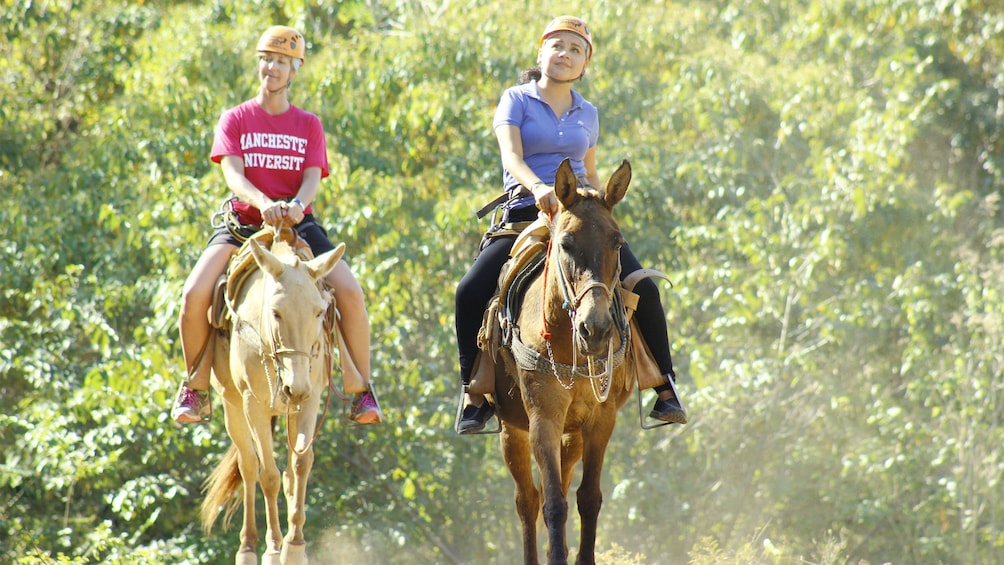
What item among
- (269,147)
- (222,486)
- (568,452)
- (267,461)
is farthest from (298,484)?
(269,147)

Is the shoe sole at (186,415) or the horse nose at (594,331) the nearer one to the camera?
the horse nose at (594,331)

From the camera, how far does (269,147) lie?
25.2 ft

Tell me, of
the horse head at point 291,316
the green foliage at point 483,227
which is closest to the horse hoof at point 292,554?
the horse head at point 291,316

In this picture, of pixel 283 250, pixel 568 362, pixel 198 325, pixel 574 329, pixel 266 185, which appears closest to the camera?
pixel 574 329

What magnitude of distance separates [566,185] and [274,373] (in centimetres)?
221

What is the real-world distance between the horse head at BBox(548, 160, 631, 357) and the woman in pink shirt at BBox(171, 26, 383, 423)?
7.77ft

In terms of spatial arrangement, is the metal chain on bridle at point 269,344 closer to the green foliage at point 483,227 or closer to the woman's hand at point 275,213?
the woman's hand at point 275,213

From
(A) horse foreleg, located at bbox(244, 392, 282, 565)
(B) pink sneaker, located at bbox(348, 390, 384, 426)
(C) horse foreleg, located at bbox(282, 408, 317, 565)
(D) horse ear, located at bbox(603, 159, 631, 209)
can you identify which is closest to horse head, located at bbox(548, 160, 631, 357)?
(D) horse ear, located at bbox(603, 159, 631, 209)

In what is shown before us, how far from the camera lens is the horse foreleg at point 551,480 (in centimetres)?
572

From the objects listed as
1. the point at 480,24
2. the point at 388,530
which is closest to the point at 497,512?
the point at 388,530

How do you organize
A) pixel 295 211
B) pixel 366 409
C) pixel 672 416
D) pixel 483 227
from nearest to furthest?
pixel 672 416 < pixel 295 211 < pixel 366 409 < pixel 483 227

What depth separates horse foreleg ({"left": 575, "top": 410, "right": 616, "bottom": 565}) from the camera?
6.04 metres

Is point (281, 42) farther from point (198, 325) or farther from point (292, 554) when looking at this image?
point (292, 554)

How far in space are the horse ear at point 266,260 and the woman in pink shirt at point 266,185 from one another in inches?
32.7
